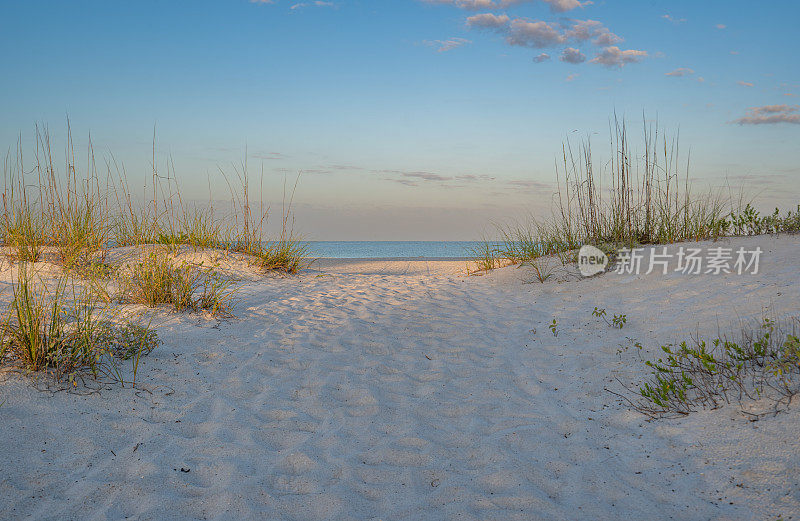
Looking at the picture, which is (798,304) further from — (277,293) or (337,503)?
(277,293)

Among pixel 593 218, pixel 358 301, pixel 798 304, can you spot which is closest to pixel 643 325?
pixel 798 304

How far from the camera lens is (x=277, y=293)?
5855mm

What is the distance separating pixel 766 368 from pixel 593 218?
504 cm

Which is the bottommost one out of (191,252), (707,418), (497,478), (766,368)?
(497,478)

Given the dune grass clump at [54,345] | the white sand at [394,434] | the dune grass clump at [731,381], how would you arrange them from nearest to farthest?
the white sand at [394,434] < the dune grass clump at [731,381] < the dune grass clump at [54,345]

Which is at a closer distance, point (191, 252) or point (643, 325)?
point (643, 325)

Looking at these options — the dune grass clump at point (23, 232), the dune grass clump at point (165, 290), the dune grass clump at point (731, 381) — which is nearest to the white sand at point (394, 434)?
the dune grass clump at point (731, 381)

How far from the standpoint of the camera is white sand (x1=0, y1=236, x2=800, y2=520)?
2.01 m

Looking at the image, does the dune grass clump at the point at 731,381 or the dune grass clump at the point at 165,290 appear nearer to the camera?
the dune grass clump at the point at 731,381

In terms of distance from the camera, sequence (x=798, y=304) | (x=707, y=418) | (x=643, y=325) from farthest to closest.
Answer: (x=643, y=325)
(x=798, y=304)
(x=707, y=418)

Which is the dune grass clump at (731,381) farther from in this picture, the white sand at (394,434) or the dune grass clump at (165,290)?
the dune grass clump at (165,290)

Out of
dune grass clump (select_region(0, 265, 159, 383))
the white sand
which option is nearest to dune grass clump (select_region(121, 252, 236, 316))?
the white sand

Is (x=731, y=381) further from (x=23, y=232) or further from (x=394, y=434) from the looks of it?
(x=23, y=232)

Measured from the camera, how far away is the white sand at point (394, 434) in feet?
6.61
